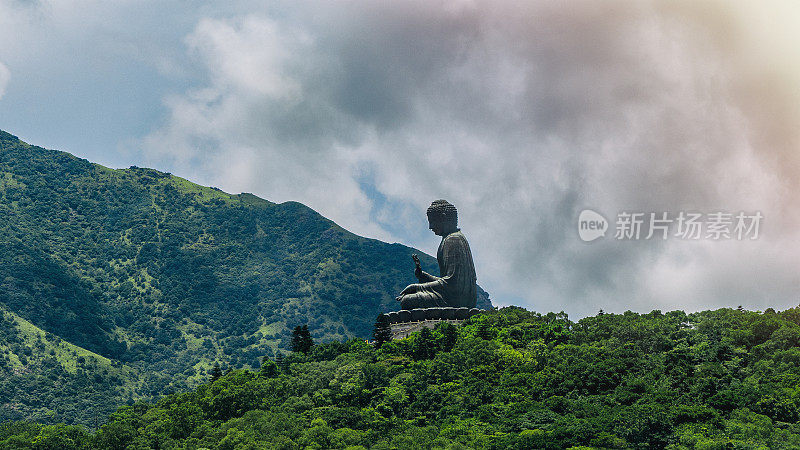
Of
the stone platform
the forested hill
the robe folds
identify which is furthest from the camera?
the forested hill

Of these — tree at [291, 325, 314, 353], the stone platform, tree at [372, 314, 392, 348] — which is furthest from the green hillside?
tree at [291, 325, 314, 353]

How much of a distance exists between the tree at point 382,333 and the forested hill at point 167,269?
64.0 m

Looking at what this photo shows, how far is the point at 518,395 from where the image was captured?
1791 inches

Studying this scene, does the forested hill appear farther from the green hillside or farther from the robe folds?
the green hillside

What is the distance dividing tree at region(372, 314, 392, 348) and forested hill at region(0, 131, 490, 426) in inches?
2521

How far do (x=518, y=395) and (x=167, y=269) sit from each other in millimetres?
107896

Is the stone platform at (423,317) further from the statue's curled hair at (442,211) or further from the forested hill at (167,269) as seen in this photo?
the forested hill at (167,269)

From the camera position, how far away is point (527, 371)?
48.5 meters

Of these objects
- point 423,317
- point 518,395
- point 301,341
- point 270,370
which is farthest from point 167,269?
point 518,395

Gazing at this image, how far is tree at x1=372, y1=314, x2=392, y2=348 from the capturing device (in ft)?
186

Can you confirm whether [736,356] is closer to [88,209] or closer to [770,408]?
[770,408]

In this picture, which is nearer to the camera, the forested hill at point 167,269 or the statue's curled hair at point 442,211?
the statue's curled hair at point 442,211

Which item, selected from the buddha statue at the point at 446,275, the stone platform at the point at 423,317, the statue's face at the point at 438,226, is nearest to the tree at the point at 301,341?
the stone platform at the point at 423,317

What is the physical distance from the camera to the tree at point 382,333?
56562 millimetres
